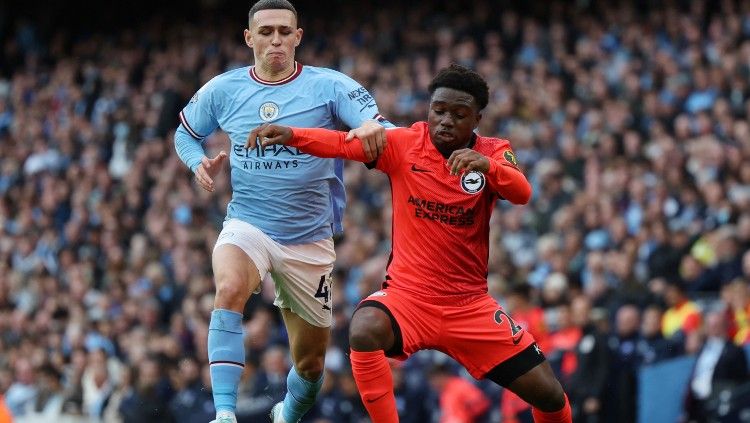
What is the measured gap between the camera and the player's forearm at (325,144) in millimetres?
7723

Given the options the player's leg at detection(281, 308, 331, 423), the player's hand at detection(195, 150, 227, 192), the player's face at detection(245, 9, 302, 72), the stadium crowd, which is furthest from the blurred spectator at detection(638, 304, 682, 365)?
the player's hand at detection(195, 150, 227, 192)

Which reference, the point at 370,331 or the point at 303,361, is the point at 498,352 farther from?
the point at 303,361

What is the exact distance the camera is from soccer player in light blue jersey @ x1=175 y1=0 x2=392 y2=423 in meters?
8.14

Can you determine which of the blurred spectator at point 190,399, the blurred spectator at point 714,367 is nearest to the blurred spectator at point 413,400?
the blurred spectator at point 190,399

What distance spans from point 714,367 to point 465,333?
14.6ft

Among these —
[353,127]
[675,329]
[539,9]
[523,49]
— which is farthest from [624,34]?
[353,127]

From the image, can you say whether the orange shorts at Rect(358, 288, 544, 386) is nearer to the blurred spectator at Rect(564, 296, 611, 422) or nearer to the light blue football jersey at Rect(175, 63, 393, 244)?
the light blue football jersey at Rect(175, 63, 393, 244)

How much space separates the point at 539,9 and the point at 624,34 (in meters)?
3.37

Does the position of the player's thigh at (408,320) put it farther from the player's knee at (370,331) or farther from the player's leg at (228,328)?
the player's leg at (228,328)

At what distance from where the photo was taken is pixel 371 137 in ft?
25.5

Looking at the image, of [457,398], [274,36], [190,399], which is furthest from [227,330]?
[190,399]

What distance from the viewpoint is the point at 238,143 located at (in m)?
8.43

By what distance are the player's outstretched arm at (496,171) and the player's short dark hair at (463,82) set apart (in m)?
0.37

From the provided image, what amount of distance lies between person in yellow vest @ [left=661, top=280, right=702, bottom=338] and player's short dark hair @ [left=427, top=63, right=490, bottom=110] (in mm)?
5025
